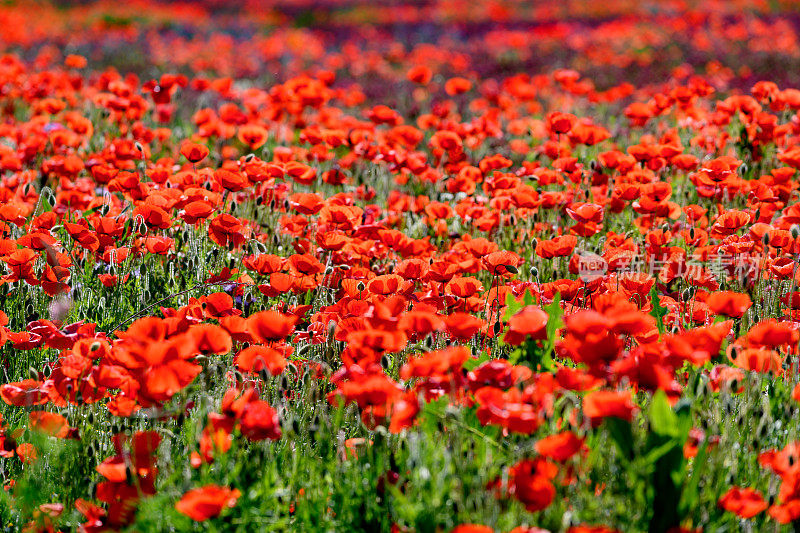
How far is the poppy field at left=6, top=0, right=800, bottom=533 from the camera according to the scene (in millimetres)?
1804

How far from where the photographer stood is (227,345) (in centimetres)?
203

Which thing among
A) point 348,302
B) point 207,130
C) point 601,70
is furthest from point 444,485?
point 601,70

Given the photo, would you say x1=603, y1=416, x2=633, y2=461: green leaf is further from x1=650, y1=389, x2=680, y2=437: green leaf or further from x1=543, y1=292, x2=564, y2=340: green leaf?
x1=543, y1=292, x2=564, y2=340: green leaf

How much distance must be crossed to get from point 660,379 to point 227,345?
97 cm

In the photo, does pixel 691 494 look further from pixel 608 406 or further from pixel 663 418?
pixel 608 406

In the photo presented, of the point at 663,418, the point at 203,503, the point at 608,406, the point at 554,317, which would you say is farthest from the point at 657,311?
the point at 203,503

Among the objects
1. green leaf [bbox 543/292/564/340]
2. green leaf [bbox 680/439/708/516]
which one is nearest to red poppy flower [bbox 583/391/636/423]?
green leaf [bbox 680/439/708/516]

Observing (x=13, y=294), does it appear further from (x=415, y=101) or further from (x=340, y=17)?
(x=340, y=17)

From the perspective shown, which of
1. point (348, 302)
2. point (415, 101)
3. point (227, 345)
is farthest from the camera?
point (415, 101)

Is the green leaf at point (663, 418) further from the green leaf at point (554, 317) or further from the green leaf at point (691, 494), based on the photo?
the green leaf at point (554, 317)

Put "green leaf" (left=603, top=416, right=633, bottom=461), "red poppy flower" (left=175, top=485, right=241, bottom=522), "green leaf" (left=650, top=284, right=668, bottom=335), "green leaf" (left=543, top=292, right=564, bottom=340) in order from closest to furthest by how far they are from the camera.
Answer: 1. "red poppy flower" (left=175, top=485, right=241, bottom=522)
2. "green leaf" (left=603, top=416, right=633, bottom=461)
3. "green leaf" (left=543, top=292, right=564, bottom=340)
4. "green leaf" (left=650, top=284, right=668, bottom=335)

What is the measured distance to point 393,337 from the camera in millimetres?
1979

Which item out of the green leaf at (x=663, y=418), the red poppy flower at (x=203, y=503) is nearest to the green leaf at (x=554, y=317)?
the green leaf at (x=663, y=418)

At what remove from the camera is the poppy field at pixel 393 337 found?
5.92ft
